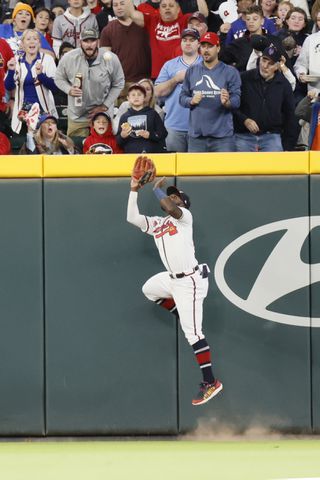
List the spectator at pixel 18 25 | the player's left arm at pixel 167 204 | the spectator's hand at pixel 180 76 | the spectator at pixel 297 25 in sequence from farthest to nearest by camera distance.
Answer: the spectator at pixel 18 25 → the spectator at pixel 297 25 → the spectator's hand at pixel 180 76 → the player's left arm at pixel 167 204

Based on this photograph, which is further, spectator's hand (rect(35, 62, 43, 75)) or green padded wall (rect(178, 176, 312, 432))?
spectator's hand (rect(35, 62, 43, 75))

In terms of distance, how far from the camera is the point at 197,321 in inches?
404

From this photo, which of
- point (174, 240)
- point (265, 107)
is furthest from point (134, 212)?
point (265, 107)

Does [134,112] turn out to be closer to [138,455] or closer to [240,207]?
[240,207]

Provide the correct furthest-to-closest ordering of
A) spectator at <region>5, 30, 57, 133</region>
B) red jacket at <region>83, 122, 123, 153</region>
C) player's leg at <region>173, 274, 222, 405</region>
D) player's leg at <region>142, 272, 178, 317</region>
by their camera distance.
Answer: spectator at <region>5, 30, 57, 133</region> < red jacket at <region>83, 122, 123, 153</region> < player's leg at <region>142, 272, 178, 317</region> < player's leg at <region>173, 274, 222, 405</region>

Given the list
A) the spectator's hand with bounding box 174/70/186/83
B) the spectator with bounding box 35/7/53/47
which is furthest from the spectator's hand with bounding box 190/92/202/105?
the spectator with bounding box 35/7/53/47

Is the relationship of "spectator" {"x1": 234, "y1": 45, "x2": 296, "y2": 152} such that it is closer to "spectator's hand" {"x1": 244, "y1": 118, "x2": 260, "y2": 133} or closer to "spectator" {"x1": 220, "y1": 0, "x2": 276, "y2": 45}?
"spectator's hand" {"x1": 244, "y1": 118, "x2": 260, "y2": 133}

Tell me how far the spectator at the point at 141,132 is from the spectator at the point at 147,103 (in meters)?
0.28

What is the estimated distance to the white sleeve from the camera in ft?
33.0

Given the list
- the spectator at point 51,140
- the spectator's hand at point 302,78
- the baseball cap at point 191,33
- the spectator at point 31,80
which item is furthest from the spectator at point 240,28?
the spectator at point 51,140

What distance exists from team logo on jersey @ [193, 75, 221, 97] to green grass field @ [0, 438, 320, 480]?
3.41 meters

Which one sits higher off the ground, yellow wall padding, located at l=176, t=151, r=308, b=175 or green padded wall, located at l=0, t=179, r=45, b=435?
yellow wall padding, located at l=176, t=151, r=308, b=175

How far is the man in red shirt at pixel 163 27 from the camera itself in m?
13.9

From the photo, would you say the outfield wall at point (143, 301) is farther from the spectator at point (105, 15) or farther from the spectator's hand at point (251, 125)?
the spectator at point (105, 15)
